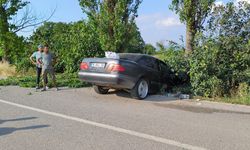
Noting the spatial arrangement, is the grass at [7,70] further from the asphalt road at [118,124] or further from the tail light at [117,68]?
the tail light at [117,68]

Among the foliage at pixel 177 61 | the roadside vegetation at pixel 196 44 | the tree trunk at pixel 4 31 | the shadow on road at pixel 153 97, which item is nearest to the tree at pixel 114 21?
the roadside vegetation at pixel 196 44

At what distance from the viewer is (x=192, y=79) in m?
12.3

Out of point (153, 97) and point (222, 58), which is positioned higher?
point (222, 58)

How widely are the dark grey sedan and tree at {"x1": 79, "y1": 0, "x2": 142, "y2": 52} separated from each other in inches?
176

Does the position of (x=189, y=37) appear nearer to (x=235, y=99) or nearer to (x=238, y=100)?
(x=235, y=99)

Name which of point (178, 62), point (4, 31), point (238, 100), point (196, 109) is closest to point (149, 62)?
point (178, 62)

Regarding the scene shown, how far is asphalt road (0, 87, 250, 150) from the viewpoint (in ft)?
20.5

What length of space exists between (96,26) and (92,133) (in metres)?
11.2

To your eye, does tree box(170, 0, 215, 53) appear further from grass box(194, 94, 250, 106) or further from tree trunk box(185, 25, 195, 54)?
grass box(194, 94, 250, 106)

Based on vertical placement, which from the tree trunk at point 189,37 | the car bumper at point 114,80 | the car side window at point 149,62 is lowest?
the car bumper at point 114,80

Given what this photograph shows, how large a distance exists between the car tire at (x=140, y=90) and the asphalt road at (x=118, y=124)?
220 mm

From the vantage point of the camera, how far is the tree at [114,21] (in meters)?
16.7

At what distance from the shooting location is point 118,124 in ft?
25.3

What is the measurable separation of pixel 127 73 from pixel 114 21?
6.22 meters
